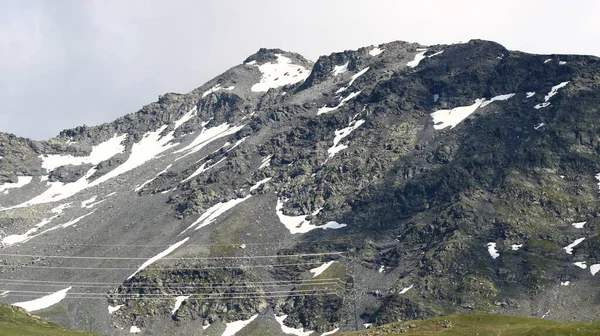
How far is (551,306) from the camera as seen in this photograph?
640ft

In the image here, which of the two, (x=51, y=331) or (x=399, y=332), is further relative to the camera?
(x=51, y=331)

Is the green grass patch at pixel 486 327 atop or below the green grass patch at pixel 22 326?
below

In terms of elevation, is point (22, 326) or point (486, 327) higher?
point (22, 326)

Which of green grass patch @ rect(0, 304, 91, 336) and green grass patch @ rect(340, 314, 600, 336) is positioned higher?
green grass patch @ rect(0, 304, 91, 336)

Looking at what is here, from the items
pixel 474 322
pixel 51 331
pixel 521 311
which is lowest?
pixel 521 311

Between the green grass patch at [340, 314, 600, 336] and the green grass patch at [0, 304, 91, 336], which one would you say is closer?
the green grass patch at [340, 314, 600, 336]

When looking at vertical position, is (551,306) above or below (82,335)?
below

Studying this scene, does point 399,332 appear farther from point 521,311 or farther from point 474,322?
point 521,311

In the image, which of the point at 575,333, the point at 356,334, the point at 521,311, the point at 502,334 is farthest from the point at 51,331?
the point at 521,311

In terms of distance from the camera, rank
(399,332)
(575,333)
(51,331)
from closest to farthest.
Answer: (575,333)
(399,332)
(51,331)

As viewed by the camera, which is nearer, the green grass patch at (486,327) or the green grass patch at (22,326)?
the green grass patch at (486,327)

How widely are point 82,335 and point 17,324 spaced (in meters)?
11.1

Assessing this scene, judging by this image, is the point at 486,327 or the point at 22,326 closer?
the point at 486,327

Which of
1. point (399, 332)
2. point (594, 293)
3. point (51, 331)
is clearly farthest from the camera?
point (594, 293)
